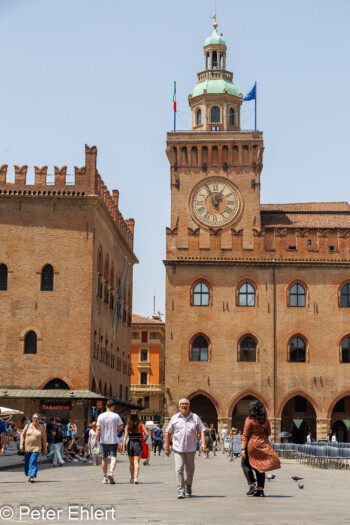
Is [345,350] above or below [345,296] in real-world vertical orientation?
below

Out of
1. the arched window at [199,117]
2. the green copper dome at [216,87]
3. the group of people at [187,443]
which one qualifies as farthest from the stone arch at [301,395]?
the group of people at [187,443]

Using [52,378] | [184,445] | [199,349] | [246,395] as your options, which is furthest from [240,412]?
[184,445]

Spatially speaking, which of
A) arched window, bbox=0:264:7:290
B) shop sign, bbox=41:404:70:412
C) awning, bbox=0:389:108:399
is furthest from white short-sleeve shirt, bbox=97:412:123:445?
arched window, bbox=0:264:7:290

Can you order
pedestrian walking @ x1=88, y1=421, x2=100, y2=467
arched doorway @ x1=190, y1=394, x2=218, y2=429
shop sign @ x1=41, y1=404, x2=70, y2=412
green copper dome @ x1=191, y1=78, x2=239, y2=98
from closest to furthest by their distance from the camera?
pedestrian walking @ x1=88, y1=421, x2=100, y2=467
shop sign @ x1=41, y1=404, x2=70, y2=412
arched doorway @ x1=190, y1=394, x2=218, y2=429
green copper dome @ x1=191, y1=78, x2=239, y2=98

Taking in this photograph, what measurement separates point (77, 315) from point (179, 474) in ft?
95.7

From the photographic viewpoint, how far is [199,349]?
50.7 m

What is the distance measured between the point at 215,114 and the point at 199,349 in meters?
15.7

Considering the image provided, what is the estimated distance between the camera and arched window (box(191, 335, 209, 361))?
166 feet

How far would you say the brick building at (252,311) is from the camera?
5016 centimetres

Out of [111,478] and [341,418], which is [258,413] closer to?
[111,478]

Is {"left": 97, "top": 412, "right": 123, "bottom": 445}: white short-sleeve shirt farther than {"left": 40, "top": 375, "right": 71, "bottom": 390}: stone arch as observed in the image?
No

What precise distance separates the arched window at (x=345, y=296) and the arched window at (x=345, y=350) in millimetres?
2002

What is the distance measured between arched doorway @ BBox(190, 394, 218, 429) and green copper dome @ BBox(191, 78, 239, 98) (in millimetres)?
19632

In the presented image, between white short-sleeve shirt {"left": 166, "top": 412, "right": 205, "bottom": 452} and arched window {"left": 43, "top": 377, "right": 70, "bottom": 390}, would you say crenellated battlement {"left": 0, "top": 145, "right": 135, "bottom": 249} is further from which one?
white short-sleeve shirt {"left": 166, "top": 412, "right": 205, "bottom": 452}
